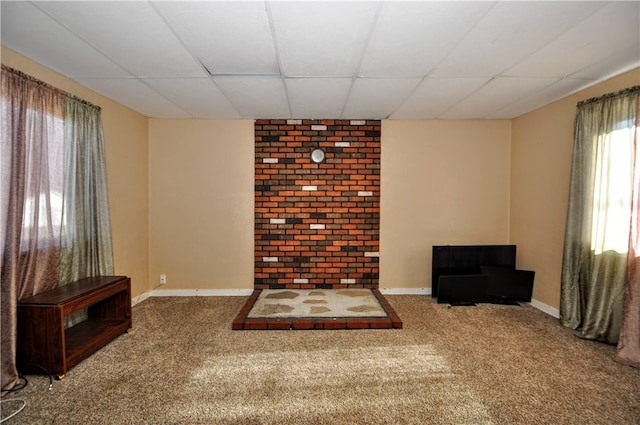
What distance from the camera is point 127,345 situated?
2.76 m

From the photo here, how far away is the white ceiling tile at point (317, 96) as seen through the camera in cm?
290

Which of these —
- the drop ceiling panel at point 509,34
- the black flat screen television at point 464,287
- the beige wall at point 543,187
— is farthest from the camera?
the black flat screen television at point 464,287

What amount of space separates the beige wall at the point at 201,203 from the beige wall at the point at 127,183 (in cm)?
16

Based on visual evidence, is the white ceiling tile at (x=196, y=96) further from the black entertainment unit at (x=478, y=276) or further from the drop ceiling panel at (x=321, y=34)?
the black entertainment unit at (x=478, y=276)

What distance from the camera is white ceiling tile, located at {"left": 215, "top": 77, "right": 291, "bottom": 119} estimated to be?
2.88 meters

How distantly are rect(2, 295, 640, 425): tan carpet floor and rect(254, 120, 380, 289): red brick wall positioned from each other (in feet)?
4.27

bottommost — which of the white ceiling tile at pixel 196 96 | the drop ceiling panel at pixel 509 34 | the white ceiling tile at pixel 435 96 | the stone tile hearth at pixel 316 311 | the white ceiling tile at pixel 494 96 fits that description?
the stone tile hearth at pixel 316 311

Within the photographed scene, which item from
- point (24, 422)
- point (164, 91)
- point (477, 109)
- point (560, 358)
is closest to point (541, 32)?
point (477, 109)

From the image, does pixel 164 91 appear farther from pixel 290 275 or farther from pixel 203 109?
pixel 290 275

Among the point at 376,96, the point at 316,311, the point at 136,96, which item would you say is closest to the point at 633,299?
the point at 316,311

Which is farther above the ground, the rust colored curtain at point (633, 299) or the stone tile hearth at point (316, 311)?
the rust colored curtain at point (633, 299)

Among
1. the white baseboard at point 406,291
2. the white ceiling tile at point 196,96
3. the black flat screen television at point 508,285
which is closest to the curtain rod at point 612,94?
the black flat screen television at point 508,285

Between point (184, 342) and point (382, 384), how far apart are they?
184cm

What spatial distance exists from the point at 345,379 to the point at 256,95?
2.84 m
